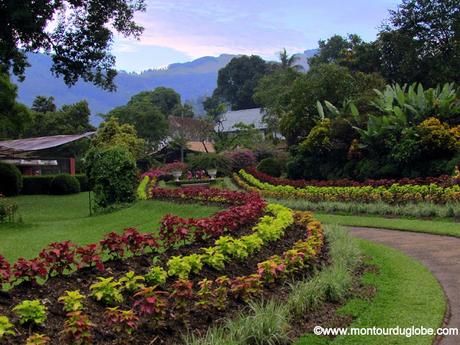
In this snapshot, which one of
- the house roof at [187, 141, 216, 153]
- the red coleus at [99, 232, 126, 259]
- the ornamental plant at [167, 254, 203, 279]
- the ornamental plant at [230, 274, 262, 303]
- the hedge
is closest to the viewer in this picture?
the ornamental plant at [230, 274, 262, 303]

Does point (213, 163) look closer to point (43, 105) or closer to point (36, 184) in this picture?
point (36, 184)

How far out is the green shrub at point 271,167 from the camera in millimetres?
27844

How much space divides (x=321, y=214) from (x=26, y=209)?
14.1 metres

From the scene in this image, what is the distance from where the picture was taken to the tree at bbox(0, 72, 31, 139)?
83.5 feet

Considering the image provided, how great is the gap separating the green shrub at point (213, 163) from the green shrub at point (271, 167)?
11.5 ft

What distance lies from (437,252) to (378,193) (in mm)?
6575

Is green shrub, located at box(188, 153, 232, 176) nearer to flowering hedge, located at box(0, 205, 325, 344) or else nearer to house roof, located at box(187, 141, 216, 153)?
house roof, located at box(187, 141, 216, 153)

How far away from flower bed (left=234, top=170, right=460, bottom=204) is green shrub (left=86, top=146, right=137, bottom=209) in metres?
4.84

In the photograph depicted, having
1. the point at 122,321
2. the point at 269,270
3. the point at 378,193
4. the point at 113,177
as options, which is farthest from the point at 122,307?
the point at 113,177

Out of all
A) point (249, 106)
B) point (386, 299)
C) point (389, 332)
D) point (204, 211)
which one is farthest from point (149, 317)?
point (249, 106)

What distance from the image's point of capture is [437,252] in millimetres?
8180

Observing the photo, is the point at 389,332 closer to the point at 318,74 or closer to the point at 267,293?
the point at 267,293

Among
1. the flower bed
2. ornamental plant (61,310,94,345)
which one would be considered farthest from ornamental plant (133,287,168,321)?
the flower bed

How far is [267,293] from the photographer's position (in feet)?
17.7
